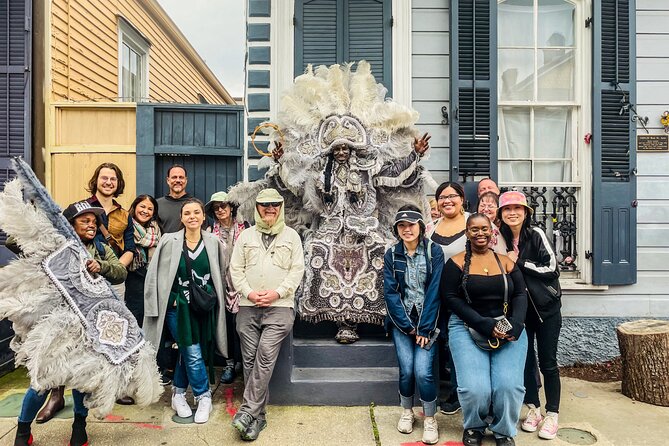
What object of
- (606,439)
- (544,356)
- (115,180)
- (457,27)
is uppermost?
(457,27)

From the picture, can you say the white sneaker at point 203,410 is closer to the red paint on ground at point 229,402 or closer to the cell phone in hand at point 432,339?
the red paint on ground at point 229,402

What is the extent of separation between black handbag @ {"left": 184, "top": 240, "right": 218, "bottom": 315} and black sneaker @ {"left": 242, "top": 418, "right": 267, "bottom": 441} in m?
0.84

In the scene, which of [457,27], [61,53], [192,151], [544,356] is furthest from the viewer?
[61,53]

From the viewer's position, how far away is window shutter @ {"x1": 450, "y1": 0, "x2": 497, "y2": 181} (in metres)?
5.10

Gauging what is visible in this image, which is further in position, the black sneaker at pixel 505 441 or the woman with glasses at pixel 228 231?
the woman with glasses at pixel 228 231

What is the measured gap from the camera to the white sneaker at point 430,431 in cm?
323

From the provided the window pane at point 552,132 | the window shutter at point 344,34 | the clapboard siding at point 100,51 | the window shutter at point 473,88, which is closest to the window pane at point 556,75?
the window pane at point 552,132

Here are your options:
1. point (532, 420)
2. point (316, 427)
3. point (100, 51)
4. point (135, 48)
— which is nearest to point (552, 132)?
point (532, 420)

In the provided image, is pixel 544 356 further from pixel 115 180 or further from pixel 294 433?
pixel 115 180

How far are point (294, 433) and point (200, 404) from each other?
733 mm

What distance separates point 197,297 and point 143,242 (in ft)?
2.54

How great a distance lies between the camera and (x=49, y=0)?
5910mm

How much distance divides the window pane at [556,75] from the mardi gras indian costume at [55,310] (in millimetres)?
4727

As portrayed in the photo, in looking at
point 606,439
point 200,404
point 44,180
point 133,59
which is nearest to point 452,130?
point 606,439
